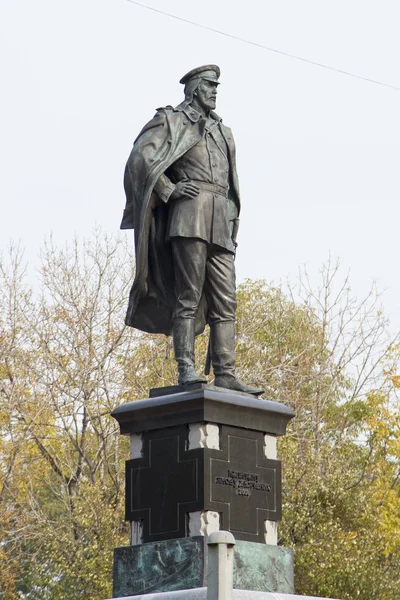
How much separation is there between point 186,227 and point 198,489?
7.71 feet

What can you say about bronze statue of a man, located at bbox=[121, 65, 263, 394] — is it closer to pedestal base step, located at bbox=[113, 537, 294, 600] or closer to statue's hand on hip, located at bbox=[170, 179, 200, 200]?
statue's hand on hip, located at bbox=[170, 179, 200, 200]

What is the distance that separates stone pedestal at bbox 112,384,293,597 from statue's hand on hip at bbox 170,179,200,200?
1.72 m

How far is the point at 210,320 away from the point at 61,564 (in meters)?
13.2

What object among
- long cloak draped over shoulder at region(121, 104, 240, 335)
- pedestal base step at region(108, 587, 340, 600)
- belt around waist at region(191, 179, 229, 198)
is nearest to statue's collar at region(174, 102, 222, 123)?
long cloak draped over shoulder at region(121, 104, 240, 335)

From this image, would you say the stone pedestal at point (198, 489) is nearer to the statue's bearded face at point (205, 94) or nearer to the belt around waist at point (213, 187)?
the belt around waist at point (213, 187)

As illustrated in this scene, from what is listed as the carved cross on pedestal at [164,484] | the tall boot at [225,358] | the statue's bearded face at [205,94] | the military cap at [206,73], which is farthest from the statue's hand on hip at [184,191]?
the carved cross on pedestal at [164,484]

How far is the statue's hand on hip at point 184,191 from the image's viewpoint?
11.3 meters

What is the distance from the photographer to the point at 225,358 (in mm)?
11516

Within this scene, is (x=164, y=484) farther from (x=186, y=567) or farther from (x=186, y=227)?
(x=186, y=227)

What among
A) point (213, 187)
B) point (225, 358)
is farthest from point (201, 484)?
point (213, 187)

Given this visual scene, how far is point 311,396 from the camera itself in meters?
29.7

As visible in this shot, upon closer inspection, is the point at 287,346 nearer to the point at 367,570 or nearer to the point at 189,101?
the point at 367,570

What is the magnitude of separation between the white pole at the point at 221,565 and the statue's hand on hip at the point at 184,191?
4674 millimetres

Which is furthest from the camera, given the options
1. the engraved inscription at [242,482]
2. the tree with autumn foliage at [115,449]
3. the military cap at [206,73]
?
the tree with autumn foliage at [115,449]
